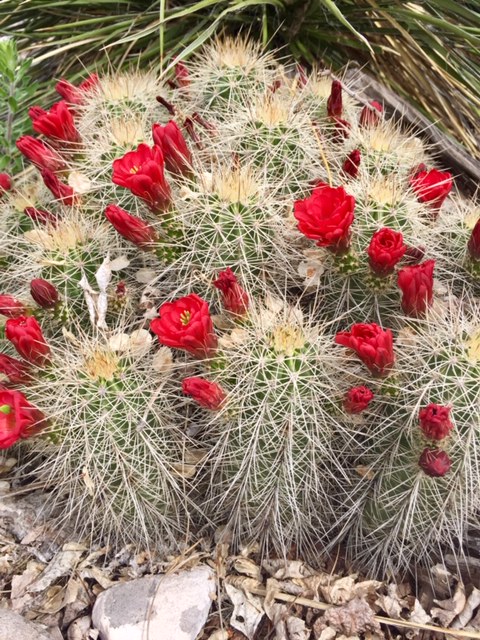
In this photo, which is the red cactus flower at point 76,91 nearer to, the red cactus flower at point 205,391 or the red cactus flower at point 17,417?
the red cactus flower at point 17,417

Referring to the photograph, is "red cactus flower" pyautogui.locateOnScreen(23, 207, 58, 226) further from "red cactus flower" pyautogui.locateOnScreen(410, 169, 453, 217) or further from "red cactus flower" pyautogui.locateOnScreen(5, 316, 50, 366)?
"red cactus flower" pyautogui.locateOnScreen(410, 169, 453, 217)

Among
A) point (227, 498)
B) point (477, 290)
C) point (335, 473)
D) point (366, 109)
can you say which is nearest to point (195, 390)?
point (227, 498)

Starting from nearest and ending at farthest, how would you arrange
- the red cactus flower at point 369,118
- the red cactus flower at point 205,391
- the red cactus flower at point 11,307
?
the red cactus flower at point 205,391, the red cactus flower at point 11,307, the red cactus flower at point 369,118

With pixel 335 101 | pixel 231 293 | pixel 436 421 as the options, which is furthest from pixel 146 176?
pixel 436 421

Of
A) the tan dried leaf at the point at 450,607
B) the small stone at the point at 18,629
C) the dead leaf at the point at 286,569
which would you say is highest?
the tan dried leaf at the point at 450,607

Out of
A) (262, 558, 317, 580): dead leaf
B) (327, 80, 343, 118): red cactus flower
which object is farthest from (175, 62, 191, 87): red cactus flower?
(262, 558, 317, 580): dead leaf

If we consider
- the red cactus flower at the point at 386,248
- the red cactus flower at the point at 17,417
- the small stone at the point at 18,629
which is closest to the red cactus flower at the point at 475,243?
the red cactus flower at the point at 386,248

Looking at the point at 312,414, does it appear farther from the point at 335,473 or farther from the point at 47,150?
the point at 47,150
